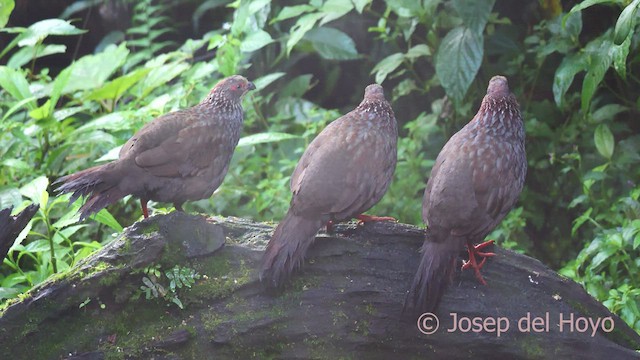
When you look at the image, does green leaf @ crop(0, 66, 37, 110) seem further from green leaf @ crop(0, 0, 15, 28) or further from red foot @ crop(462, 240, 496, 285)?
red foot @ crop(462, 240, 496, 285)

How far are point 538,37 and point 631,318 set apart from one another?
8.41 ft

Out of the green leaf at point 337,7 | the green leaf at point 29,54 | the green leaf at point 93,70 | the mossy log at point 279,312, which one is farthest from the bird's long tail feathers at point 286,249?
the green leaf at point 29,54

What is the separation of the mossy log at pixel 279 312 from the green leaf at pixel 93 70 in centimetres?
310

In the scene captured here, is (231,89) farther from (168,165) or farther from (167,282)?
(167,282)

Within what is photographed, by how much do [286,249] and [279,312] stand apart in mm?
268

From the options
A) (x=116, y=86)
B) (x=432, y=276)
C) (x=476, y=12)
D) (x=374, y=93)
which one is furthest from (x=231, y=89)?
(x=116, y=86)

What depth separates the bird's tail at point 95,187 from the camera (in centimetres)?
341

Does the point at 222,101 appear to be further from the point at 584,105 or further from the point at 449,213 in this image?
the point at 584,105

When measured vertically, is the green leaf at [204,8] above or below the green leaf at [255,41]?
below

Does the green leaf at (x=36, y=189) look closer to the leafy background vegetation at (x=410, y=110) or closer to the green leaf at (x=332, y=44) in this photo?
the leafy background vegetation at (x=410, y=110)

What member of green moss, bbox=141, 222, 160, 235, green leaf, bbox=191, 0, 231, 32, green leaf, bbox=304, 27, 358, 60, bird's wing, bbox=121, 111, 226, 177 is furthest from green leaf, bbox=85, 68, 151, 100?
green moss, bbox=141, 222, 160, 235

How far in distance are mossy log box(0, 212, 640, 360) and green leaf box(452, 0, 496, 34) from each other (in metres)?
2.32

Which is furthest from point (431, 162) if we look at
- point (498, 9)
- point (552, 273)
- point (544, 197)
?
point (552, 273)

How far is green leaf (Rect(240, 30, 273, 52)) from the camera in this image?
18.8ft
